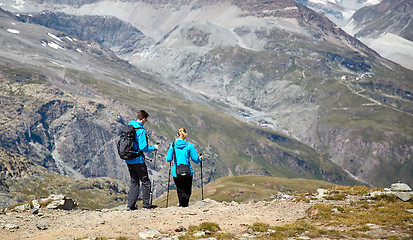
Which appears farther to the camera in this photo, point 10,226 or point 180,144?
point 180,144

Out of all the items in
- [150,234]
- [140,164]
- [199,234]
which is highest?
[140,164]

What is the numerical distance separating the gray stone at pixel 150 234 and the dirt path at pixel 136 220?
1.01ft

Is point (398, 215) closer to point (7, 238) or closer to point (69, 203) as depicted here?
point (7, 238)

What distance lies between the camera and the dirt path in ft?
63.5

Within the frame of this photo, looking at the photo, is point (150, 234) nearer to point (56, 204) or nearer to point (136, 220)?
point (136, 220)

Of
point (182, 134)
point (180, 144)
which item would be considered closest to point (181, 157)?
point (180, 144)

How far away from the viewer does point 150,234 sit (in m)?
18.2

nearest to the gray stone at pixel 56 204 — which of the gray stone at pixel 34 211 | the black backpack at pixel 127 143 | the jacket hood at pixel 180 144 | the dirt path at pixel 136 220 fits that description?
the dirt path at pixel 136 220

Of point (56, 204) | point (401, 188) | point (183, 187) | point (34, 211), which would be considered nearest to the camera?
point (183, 187)

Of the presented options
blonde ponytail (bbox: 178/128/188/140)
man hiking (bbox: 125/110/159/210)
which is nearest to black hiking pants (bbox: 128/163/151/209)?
man hiking (bbox: 125/110/159/210)

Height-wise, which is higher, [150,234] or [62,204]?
[150,234]

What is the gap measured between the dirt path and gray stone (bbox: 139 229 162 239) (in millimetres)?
309

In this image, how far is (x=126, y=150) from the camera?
22.5 meters

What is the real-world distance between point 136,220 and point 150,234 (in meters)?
3.34
